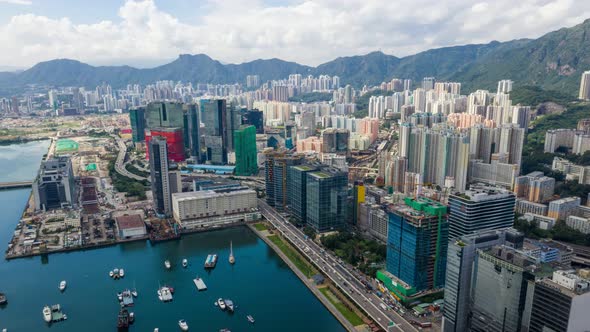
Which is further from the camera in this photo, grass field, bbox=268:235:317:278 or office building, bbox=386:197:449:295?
grass field, bbox=268:235:317:278

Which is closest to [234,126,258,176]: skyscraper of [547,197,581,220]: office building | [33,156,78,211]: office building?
[33,156,78,211]: office building

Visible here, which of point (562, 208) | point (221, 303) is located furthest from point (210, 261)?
point (562, 208)

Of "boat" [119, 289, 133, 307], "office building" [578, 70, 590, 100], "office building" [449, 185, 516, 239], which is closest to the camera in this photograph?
"office building" [449, 185, 516, 239]

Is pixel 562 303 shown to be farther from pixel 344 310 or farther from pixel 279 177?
pixel 279 177

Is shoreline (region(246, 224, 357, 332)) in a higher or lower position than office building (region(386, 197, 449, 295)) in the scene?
lower

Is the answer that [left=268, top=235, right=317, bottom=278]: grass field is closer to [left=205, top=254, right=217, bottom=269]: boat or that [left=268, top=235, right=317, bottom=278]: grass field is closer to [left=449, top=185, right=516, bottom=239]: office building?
[left=205, top=254, right=217, bottom=269]: boat

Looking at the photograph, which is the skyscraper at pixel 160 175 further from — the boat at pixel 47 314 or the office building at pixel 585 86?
the office building at pixel 585 86
